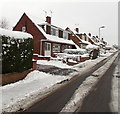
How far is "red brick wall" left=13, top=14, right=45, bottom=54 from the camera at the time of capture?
30.0 meters

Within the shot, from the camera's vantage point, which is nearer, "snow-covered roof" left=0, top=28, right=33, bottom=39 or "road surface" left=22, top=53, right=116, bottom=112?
"road surface" left=22, top=53, right=116, bottom=112

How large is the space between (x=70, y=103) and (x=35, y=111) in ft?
4.76

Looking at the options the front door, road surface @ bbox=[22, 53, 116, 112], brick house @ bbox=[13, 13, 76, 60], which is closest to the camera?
road surface @ bbox=[22, 53, 116, 112]

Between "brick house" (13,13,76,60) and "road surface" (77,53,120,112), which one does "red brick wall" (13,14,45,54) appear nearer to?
"brick house" (13,13,76,60)

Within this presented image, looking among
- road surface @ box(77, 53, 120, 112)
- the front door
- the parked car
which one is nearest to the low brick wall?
road surface @ box(77, 53, 120, 112)

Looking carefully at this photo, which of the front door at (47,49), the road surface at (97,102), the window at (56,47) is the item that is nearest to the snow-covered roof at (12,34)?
the road surface at (97,102)

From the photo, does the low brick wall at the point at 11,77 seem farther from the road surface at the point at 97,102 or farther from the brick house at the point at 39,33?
the brick house at the point at 39,33

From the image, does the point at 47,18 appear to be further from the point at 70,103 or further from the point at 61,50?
the point at 70,103

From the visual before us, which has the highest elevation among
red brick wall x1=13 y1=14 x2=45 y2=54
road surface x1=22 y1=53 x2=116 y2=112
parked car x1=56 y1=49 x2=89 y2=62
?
red brick wall x1=13 y1=14 x2=45 y2=54

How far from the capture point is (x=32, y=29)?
30531 mm

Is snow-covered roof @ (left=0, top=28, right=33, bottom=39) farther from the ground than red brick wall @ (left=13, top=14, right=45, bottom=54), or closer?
closer

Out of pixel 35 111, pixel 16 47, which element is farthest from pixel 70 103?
pixel 16 47

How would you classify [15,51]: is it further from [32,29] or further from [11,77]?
[32,29]

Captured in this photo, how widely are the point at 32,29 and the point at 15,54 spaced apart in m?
20.4
